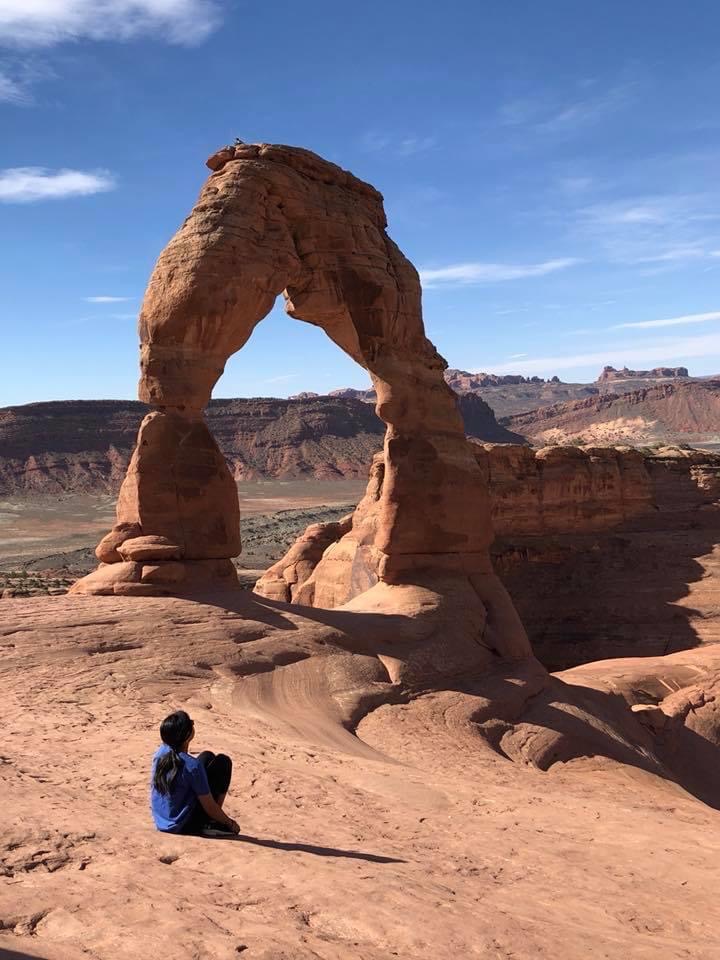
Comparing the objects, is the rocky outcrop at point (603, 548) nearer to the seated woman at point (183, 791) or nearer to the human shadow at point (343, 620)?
the human shadow at point (343, 620)

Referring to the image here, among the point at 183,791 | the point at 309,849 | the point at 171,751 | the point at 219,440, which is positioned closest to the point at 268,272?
the point at 171,751

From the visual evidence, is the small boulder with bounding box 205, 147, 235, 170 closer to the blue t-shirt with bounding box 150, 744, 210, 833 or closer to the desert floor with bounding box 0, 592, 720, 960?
the desert floor with bounding box 0, 592, 720, 960

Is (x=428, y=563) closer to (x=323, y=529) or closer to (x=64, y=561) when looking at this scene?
(x=323, y=529)

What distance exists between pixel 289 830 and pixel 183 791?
98 centimetres

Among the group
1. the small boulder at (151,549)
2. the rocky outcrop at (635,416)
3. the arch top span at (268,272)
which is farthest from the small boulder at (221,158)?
the rocky outcrop at (635,416)

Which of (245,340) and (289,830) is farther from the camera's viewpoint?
(245,340)

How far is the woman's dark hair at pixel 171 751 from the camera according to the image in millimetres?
5707

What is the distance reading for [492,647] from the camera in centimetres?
1524

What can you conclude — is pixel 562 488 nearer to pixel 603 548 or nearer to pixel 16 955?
pixel 603 548

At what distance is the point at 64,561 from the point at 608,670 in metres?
40.9

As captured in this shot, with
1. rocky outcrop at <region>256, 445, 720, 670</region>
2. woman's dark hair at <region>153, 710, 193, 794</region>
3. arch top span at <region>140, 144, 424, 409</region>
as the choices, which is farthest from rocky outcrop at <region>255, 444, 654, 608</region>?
woman's dark hair at <region>153, 710, 193, 794</region>

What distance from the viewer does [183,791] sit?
18.6ft

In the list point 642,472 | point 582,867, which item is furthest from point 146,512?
point 642,472

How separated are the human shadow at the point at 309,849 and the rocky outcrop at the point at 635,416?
12988 cm
